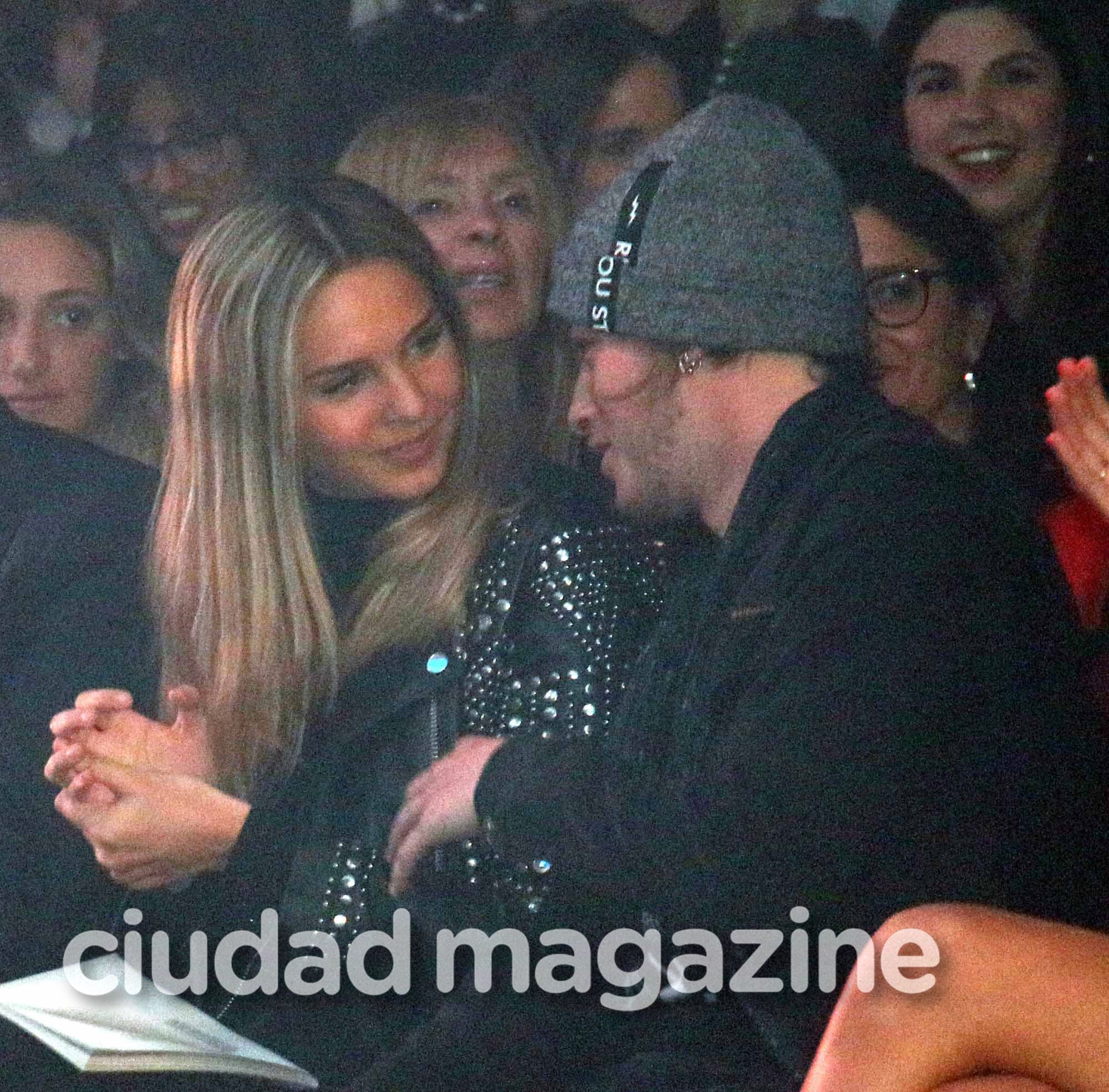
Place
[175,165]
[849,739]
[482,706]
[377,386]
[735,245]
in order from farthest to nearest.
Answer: [175,165], [377,386], [482,706], [735,245], [849,739]

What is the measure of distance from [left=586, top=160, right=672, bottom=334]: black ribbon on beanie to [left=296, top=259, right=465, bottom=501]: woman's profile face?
0.33m

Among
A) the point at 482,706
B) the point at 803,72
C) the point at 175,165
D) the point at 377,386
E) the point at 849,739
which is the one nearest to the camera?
the point at 849,739

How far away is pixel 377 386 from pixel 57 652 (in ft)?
1.56

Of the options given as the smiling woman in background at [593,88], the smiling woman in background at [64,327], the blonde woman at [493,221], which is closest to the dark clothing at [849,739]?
the blonde woman at [493,221]

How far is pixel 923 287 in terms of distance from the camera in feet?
6.09

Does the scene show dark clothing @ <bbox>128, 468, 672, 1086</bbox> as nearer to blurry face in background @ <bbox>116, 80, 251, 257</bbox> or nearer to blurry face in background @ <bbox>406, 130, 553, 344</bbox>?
blurry face in background @ <bbox>406, 130, 553, 344</bbox>

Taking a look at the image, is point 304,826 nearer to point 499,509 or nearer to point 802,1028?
point 499,509

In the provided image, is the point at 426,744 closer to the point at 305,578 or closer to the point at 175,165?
the point at 305,578

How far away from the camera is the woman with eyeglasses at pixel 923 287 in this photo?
1.83m

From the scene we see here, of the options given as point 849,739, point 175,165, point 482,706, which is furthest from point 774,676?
point 175,165

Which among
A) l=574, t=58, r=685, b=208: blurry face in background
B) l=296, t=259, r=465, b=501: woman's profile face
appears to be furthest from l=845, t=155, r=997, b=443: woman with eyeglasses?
l=296, t=259, r=465, b=501: woman's profile face

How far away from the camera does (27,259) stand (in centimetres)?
205

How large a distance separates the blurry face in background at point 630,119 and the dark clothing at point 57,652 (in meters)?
0.58

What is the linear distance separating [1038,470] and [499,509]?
0.53 metres
